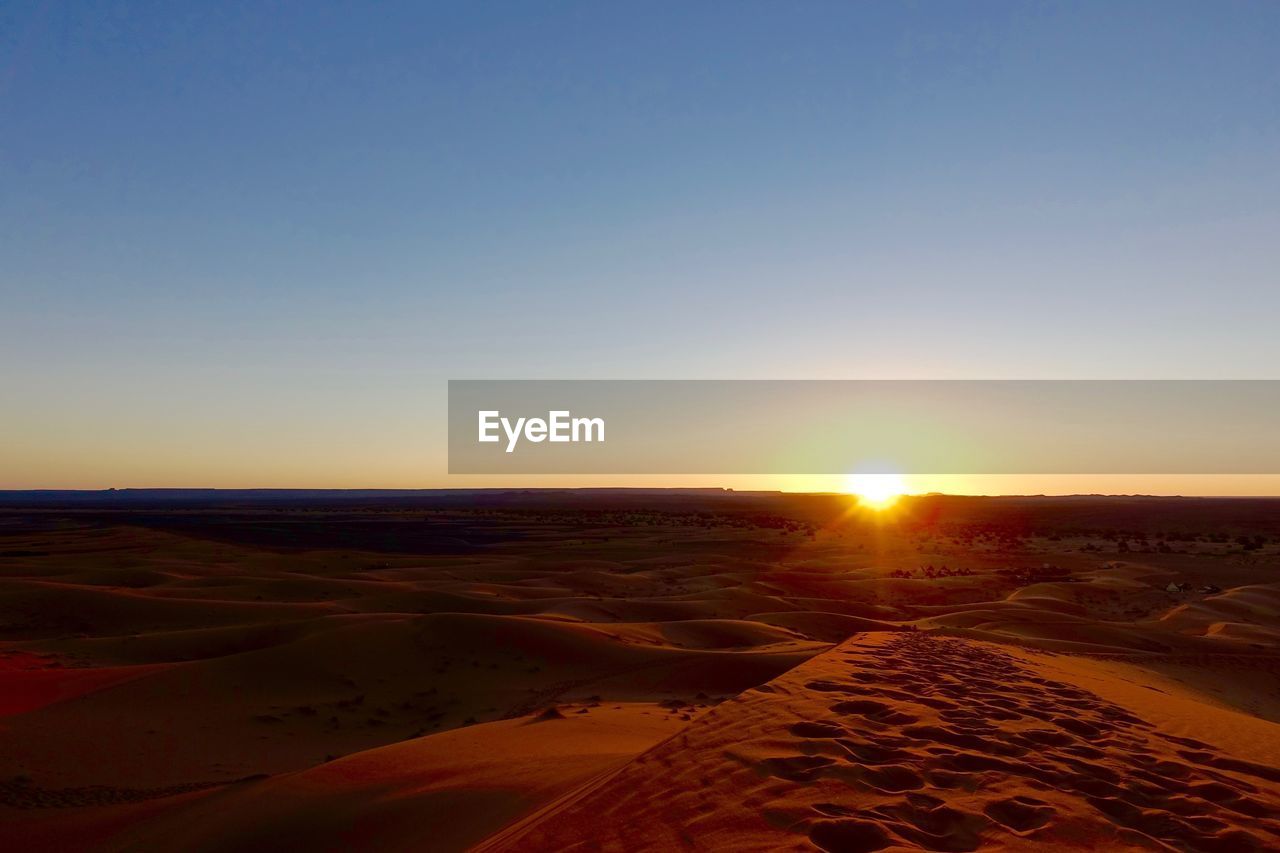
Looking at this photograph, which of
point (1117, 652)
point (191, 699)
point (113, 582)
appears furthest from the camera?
point (113, 582)

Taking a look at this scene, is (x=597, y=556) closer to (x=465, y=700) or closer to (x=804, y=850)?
(x=465, y=700)

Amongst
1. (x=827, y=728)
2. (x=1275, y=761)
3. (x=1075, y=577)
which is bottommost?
(x=1075, y=577)

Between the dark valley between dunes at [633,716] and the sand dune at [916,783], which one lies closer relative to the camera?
the sand dune at [916,783]

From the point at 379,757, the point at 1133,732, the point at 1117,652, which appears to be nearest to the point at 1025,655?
the point at 1117,652

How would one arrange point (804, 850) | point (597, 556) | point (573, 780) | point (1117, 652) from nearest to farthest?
point (804, 850), point (573, 780), point (1117, 652), point (597, 556)

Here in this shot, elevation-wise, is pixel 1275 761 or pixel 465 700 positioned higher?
pixel 1275 761

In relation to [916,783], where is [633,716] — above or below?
below

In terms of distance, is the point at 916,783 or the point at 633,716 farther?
the point at 633,716

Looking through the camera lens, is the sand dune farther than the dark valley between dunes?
No
